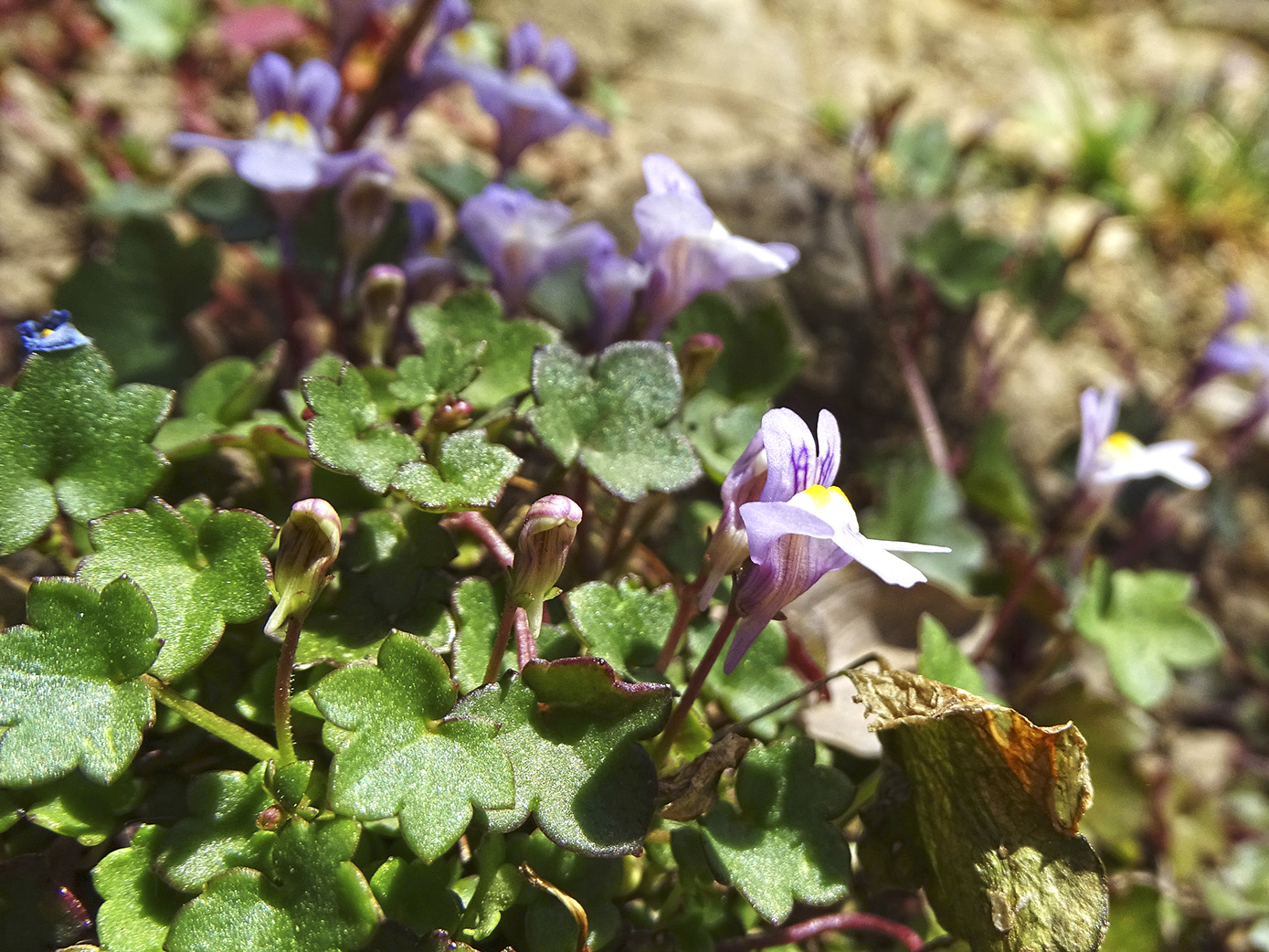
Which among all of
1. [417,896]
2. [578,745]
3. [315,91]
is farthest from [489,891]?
[315,91]

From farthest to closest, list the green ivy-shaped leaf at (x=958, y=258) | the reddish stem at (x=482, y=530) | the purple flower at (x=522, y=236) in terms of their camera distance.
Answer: the green ivy-shaped leaf at (x=958, y=258) → the purple flower at (x=522, y=236) → the reddish stem at (x=482, y=530)

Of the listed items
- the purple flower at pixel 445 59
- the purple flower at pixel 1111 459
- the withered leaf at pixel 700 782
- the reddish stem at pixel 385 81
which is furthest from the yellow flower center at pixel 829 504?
the reddish stem at pixel 385 81

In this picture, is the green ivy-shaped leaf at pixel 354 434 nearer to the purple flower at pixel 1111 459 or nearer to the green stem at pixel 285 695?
the green stem at pixel 285 695

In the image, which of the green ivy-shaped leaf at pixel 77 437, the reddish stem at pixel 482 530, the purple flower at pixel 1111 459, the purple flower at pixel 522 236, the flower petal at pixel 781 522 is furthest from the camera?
the purple flower at pixel 1111 459

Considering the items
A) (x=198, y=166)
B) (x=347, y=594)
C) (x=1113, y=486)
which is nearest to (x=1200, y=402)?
(x=1113, y=486)

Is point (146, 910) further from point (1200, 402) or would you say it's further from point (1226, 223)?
point (1226, 223)

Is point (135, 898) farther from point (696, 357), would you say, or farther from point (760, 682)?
point (696, 357)
